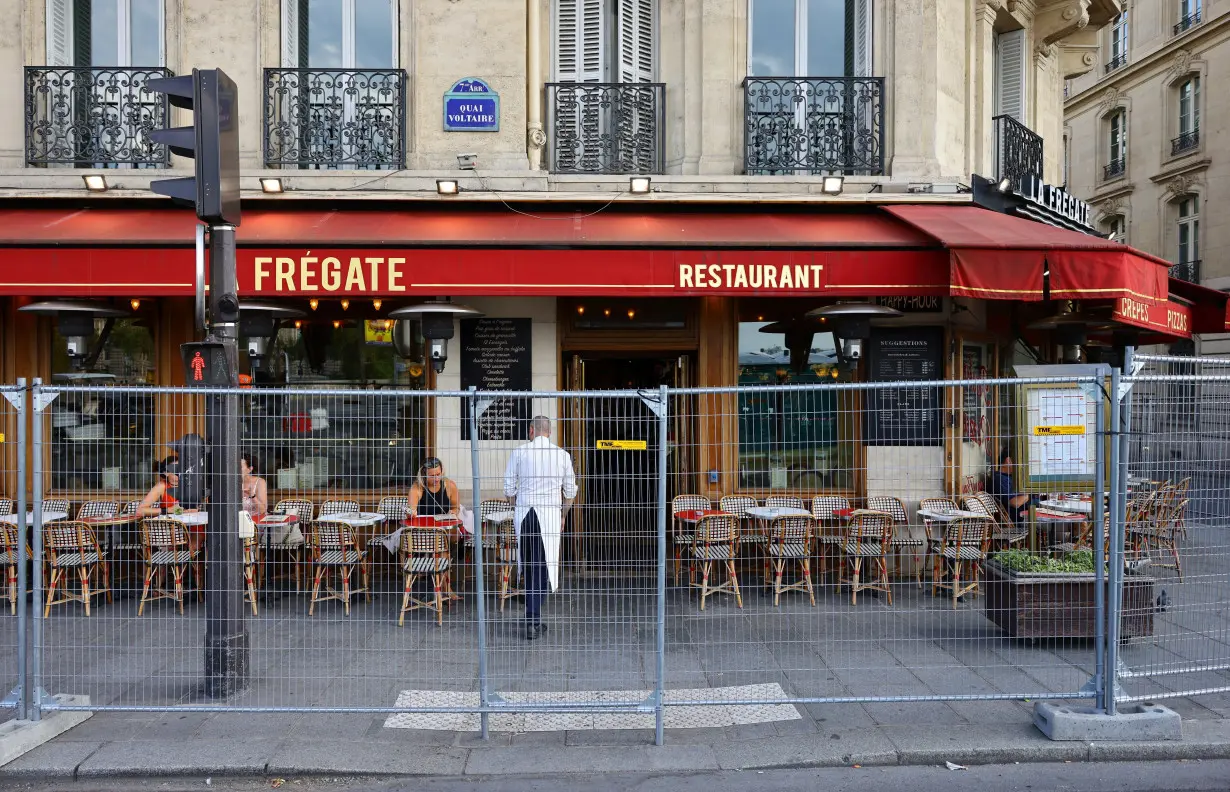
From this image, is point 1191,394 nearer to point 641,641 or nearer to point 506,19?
point 641,641

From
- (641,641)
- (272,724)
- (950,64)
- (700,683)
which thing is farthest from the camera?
(950,64)

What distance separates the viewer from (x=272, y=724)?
529 cm

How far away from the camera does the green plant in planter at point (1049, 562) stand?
6.60 metres

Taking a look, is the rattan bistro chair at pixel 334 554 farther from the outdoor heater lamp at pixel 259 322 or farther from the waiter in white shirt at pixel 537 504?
the outdoor heater lamp at pixel 259 322

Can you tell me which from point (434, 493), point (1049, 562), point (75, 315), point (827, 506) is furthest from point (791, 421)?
point (75, 315)

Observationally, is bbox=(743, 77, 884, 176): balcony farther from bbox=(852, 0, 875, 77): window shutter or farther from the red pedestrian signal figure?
the red pedestrian signal figure

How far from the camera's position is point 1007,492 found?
7.73 m

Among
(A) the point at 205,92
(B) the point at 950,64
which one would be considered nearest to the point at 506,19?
(A) the point at 205,92

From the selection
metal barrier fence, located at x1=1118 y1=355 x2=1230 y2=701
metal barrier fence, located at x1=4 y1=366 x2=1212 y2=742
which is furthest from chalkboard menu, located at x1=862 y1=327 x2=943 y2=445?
metal barrier fence, located at x1=1118 y1=355 x2=1230 y2=701

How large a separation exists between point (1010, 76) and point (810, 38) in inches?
153

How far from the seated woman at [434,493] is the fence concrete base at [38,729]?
3041 mm

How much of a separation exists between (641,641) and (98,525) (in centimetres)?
521

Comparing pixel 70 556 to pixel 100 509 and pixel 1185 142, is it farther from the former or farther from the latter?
pixel 1185 142

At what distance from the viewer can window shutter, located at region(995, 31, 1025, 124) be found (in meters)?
11.8
